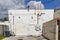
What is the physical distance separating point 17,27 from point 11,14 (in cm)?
233

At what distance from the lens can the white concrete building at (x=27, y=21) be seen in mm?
27016

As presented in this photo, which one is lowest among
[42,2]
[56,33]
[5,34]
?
[5,34]

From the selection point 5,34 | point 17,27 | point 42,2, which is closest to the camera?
point 5,34

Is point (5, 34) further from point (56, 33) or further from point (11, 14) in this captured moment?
point (56, 33)

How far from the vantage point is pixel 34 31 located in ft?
89.0

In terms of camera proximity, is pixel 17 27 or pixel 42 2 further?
pixel 42 2

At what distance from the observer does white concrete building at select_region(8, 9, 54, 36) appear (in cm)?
2702

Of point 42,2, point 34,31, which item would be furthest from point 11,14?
point 42,2

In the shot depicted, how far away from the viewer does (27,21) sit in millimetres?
27172


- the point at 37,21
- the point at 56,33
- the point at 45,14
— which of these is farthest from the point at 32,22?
the point at 56,33

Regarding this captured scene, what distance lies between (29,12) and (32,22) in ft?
5.61

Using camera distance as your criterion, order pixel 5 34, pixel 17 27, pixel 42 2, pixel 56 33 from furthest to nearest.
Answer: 1. pixel 42 2
2. pixel 17 27
3. pixel 5 34
4. pixel 56 33

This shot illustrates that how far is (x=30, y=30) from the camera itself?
89.3ft

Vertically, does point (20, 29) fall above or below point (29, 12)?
below
